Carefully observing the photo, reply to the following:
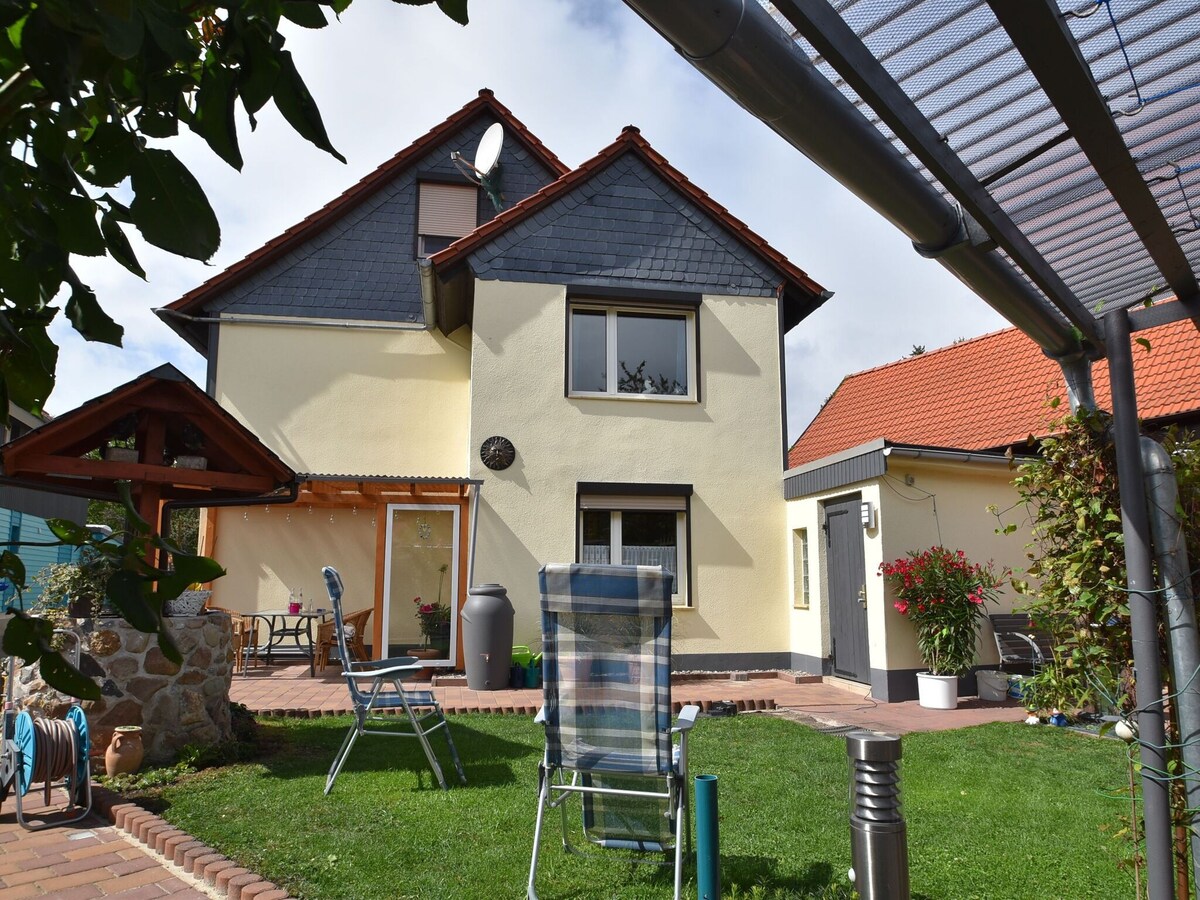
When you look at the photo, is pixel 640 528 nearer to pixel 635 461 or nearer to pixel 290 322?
pixel 635 461

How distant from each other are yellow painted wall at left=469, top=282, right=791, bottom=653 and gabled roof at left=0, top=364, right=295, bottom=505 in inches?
183

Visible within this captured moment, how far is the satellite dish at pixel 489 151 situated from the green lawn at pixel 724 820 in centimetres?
910

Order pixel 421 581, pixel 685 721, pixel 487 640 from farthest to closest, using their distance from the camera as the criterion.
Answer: pixel 421 581 < pixel 487 640 < pixel 685 721

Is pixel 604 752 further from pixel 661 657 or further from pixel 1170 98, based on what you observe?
pixel 1170 98

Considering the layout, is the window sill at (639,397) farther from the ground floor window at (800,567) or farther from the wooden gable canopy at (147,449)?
the wooden gable canopy at (147,449)

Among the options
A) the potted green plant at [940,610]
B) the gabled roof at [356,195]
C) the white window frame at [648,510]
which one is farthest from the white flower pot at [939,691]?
the gabled roof at [356,195]

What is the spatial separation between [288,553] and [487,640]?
416 cm

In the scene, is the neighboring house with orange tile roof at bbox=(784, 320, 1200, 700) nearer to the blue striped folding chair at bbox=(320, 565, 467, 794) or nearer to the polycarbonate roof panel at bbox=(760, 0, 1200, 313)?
the polycarbonate roof panel at bbox=(760, 0, 1200, 313)

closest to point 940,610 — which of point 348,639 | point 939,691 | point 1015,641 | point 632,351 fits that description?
point 939,691

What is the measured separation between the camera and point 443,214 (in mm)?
14180

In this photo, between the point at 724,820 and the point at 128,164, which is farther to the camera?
the point at 724,820

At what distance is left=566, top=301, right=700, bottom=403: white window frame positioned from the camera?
1200cm

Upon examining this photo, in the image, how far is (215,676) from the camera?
661cm

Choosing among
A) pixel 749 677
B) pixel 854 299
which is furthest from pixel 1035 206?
pixel 854 299
